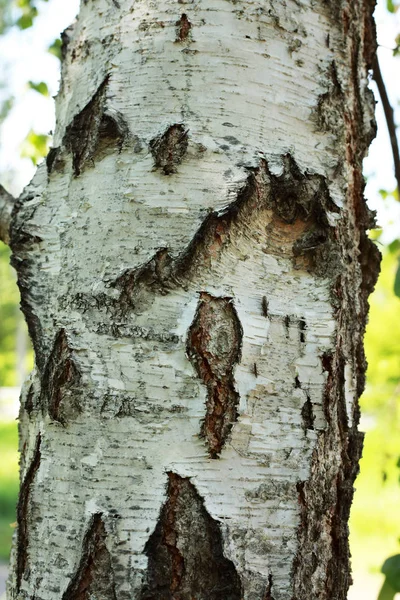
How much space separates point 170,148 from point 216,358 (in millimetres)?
253

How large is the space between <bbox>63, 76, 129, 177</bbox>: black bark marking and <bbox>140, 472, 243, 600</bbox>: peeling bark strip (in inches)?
15.8

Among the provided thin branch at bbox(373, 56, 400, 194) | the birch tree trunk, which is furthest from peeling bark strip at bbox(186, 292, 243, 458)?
thin branch at bbox(373, 56, 400, 194)

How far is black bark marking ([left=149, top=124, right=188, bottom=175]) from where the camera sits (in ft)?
2.42

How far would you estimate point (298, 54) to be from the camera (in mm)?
808

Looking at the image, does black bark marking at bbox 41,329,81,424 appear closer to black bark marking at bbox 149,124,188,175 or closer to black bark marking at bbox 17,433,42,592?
black bark marking at bbox 17,433,42,592

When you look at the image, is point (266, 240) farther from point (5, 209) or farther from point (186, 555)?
point (5, 209)

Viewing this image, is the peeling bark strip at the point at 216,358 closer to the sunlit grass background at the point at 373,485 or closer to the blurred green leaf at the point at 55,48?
the sunlit grass background at the point at 373,485

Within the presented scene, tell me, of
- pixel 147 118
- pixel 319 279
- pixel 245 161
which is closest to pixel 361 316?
pixel 319 279

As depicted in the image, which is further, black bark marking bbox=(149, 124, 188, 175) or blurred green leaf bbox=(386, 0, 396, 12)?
blurred green leaf bbox=(386, 0, 396, 12)

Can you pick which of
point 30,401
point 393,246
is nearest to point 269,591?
point 30,401

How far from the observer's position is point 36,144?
7.07ft

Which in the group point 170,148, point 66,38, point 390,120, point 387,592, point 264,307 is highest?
point 390,120

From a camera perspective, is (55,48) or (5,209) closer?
(5,209)

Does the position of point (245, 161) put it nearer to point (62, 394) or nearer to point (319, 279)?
point (319, 279)
